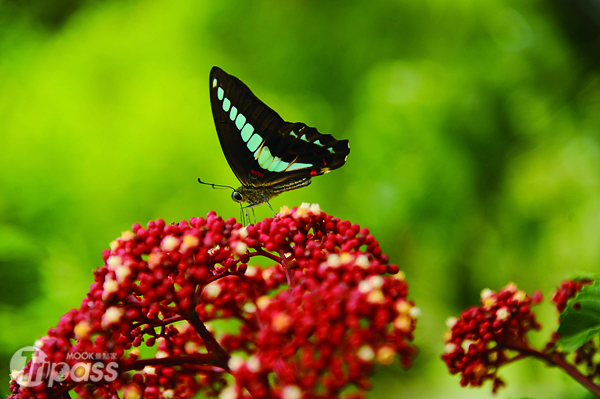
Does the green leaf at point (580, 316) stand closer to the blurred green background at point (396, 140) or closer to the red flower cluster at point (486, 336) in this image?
the red flower cluster at point (486, 336)

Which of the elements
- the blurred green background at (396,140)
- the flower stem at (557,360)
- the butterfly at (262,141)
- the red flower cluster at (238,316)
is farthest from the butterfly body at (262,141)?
the blurred green background at (396,140)

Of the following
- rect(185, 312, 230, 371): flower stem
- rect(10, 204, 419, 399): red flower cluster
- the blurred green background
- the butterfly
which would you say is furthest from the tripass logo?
the blurred green background

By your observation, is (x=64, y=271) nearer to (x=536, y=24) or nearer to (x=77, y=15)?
(x=77, y=15)

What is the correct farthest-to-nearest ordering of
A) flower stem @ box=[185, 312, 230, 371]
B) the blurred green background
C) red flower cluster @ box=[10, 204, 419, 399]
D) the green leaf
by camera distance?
1. the blurred green background
2. the green leaf
3. flower stem @ box=[185, 312, 230, 371]
4. red flower cluster @ box=[10, 204, 419, 399]

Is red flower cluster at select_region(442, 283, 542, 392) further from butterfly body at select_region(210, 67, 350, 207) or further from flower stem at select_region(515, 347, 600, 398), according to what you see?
butterfly body at select_region(210, 67, 350, 207)

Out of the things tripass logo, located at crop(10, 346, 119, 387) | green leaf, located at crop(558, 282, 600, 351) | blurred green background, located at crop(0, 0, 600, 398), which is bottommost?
tripass logo, located at crop(10, 346, 119, 387)

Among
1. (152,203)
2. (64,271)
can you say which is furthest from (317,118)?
(64,271)

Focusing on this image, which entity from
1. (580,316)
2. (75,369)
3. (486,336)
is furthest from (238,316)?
(580,316)
